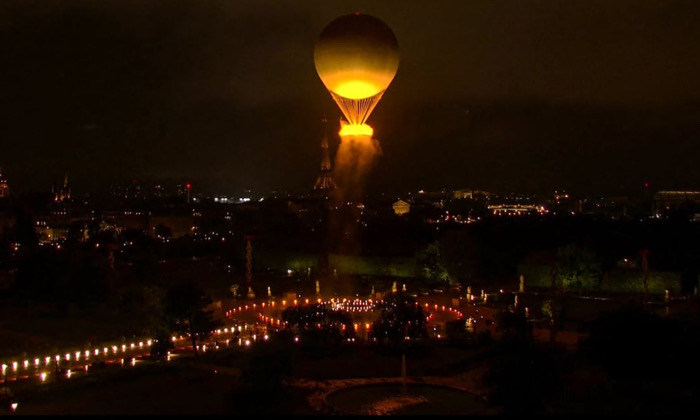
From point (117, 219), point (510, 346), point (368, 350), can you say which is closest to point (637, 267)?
point (368, 350)

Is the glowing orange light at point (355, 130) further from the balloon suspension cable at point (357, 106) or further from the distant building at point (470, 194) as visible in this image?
the distant building at point (470, 194)

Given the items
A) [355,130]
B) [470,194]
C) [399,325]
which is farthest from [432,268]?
[470,194]

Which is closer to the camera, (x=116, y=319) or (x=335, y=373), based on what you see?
(x=335, y=373)

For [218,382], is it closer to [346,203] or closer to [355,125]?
[355,125]

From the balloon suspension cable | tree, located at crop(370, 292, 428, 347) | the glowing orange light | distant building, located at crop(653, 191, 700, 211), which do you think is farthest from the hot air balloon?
distant building, located at crop(653, 191, 700, 211)

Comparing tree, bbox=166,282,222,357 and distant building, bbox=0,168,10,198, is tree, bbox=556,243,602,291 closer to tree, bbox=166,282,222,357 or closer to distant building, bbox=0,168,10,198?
tree, bbox=166,282,222,357

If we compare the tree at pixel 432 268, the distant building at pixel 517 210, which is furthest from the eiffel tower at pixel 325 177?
the tree at pixel 432 268
